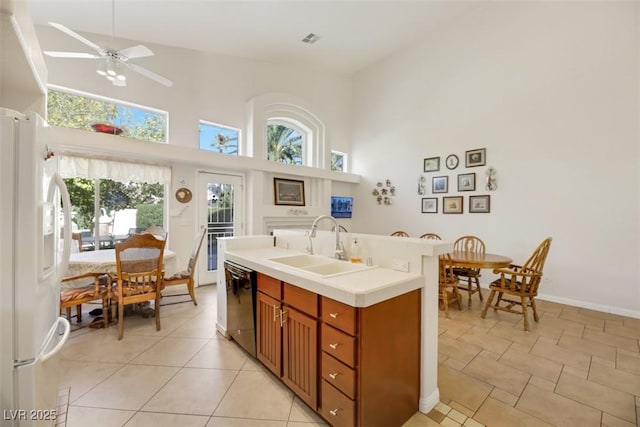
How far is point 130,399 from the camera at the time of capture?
6.10 feet

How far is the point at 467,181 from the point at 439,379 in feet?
11.8

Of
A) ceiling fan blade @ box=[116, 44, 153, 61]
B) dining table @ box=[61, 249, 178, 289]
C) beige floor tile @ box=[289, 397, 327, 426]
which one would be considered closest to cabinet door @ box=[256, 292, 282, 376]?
beige floor tile @ box=[289, 397, 327, 426]

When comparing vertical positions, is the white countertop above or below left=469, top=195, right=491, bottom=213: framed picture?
below

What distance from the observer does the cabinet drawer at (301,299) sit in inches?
65.5

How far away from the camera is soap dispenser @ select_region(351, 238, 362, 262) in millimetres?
2170

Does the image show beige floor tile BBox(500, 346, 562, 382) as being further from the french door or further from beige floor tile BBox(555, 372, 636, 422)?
the french door

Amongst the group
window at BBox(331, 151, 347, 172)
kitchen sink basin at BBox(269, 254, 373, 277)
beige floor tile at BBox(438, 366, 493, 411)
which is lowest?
beige floor tile at BBox(438, 366, 493, 411)

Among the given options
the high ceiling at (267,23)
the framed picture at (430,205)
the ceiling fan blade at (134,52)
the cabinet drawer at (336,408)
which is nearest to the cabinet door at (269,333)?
the cabinet drawer at (336,408)

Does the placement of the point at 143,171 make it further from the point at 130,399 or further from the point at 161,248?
the point at 130,399

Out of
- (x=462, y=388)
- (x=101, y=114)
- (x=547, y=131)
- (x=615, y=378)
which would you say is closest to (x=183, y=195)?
(x=101, y=114)

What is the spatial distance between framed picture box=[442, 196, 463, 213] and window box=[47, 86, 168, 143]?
4.97m

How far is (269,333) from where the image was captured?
207cm

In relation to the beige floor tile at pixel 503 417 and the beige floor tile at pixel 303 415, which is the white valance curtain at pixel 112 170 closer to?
the beige floor tile at pixel 303 415

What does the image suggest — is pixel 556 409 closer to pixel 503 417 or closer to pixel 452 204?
pixel 503 417
